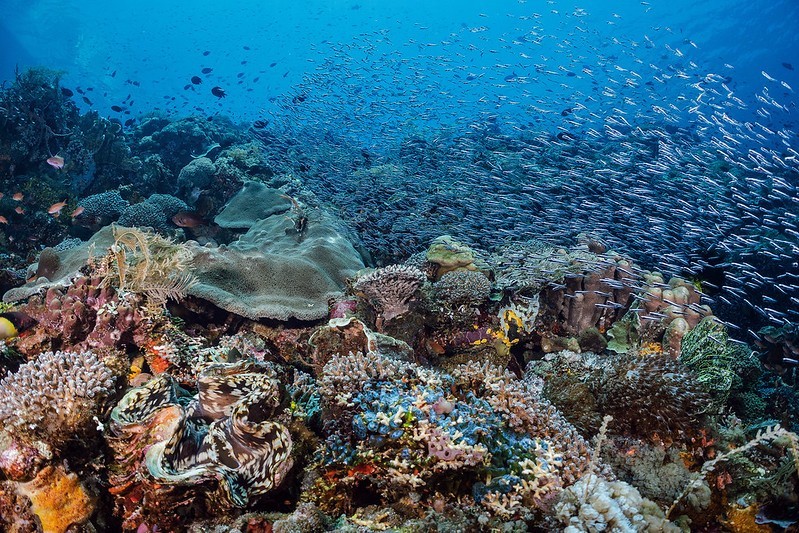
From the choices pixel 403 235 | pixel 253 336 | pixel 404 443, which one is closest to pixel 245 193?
pixel 403 235

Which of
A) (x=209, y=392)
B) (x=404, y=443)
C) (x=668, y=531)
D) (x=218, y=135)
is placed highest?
(x=668, y=531)

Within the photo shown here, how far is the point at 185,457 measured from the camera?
250 cm

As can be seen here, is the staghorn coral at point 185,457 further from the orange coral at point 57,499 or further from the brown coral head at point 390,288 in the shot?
the brown coral head at point 390,288

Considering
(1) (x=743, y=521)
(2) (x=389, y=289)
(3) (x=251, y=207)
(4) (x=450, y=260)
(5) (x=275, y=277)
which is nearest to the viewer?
(1) (x=743, y=521)

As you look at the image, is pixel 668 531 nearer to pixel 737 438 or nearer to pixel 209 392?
pixel 737 438

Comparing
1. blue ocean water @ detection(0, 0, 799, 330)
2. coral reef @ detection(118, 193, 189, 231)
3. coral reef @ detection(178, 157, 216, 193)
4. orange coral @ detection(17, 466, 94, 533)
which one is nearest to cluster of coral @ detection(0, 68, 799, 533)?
orange coral @ detection(17, 466, 94, 533)

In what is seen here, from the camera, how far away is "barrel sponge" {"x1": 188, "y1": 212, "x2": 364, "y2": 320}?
5164 millimetres

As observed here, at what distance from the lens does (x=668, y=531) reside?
84.1 inches

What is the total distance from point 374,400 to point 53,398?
7.12 ft

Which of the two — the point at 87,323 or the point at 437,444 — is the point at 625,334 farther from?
the point at 87,323

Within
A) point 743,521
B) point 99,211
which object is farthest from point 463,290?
point 99,211

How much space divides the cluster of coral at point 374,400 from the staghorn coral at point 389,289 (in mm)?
28

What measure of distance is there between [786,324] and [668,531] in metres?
9.10

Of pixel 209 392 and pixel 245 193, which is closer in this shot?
pixel 209 392
